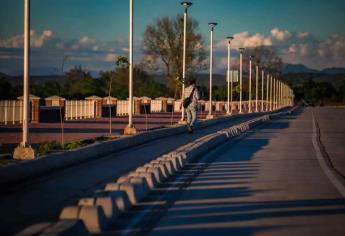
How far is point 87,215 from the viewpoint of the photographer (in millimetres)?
9344

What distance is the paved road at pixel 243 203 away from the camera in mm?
10211

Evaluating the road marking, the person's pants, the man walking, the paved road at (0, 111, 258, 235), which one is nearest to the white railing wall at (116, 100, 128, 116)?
the person's pants

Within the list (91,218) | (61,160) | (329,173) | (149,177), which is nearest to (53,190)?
(149,177)

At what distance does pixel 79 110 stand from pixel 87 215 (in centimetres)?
5167

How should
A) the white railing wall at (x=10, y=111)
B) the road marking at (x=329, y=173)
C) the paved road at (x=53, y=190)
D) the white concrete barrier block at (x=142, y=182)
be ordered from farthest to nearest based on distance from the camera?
the white railing wall at (x=10, y=111), the road marking at (x=329, y=173), the white concrete barrier block at (x=142, y=182), the paved road at (x=53, y=190)

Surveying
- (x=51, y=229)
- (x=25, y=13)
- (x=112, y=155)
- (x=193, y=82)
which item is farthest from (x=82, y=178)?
(x=193, y=82)

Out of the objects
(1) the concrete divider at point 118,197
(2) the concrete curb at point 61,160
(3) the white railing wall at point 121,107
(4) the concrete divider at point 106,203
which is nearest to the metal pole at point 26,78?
(2) the concrete curb at point 61,160

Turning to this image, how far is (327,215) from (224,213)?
4.86ft

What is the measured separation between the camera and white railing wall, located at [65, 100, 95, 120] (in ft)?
190

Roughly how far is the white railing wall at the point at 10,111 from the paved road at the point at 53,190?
2398 cm

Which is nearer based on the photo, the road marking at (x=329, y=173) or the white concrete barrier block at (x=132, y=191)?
the white concrete barrier block at (x=132, y=191)

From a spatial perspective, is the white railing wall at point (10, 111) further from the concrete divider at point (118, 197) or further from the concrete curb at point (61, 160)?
the concrete divider at point (118, 197)

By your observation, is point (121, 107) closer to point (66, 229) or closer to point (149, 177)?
point (149, 177)

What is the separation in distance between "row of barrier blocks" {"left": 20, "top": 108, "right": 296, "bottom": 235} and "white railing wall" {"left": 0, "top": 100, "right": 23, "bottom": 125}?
26936 millimetres
